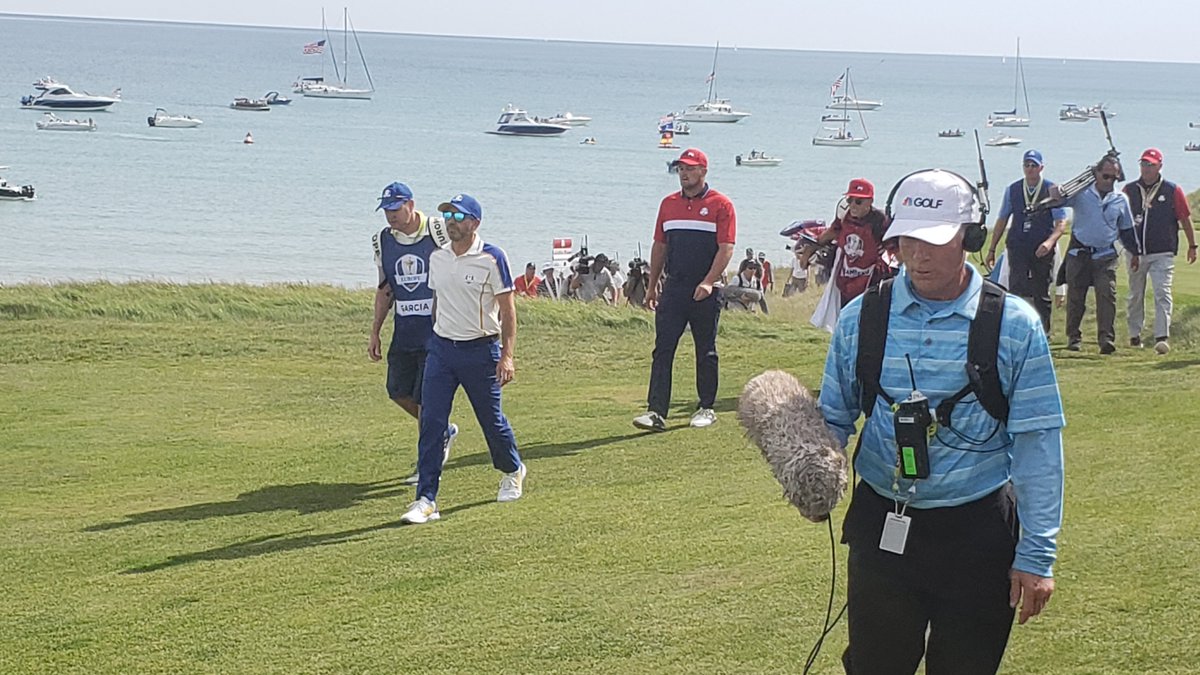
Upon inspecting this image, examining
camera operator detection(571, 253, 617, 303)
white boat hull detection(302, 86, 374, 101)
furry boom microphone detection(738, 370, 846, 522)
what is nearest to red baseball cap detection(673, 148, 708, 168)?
furry boom microphone detection(738, 370, 846, 522)

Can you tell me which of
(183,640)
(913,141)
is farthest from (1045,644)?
(913,141)

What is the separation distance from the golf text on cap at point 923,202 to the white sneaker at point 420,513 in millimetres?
5499

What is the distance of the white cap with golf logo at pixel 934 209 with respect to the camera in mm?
4273

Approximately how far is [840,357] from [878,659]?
890 millimetres

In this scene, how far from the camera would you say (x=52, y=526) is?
9.73 meters

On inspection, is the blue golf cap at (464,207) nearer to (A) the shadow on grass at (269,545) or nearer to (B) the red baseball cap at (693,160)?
(A) the shadow on grass at (269,545)

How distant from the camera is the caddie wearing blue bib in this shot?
10141mm

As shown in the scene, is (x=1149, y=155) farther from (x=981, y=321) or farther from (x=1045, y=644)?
(x=981, y=321)

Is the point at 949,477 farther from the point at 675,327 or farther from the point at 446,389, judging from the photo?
the point at 675,327

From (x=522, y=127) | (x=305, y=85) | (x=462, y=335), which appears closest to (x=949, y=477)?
(x=462, y=335)

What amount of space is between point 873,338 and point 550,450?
751 cm

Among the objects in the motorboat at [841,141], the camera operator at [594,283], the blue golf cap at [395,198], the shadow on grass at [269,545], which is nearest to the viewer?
the shadow on grass at [269,545]

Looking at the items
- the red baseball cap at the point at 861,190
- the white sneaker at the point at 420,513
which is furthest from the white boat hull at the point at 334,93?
the white sneaker at the point at 420,513

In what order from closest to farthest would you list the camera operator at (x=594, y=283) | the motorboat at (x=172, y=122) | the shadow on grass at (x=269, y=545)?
1. the shadow on grass at (x=269, y=545)
2. the camera operator at (x=594, y=283)
3. the motorboat at (x=172, y=122)
